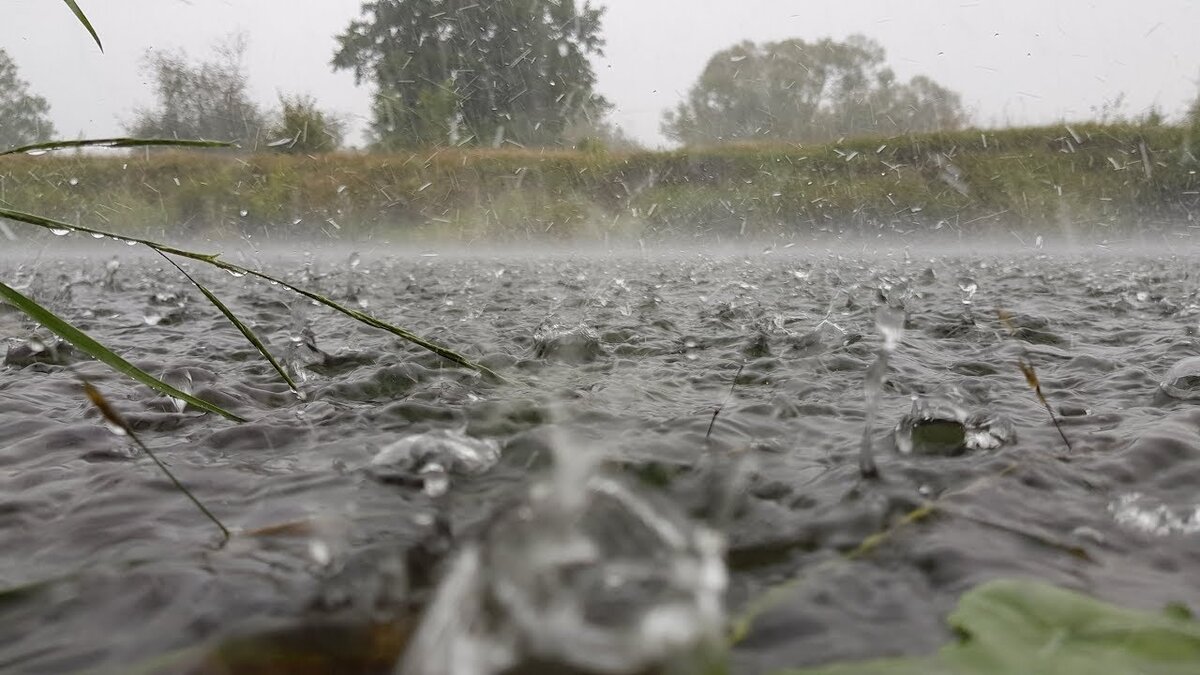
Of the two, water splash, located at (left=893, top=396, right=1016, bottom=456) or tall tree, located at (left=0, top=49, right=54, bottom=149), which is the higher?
tall tree, located at (left=0, top=49, right=54, bottom=149)

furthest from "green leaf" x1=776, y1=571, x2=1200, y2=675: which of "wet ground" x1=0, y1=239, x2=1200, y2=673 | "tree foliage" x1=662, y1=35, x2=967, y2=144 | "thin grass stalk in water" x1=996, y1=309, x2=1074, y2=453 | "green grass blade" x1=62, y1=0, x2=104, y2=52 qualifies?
"tree foliage" x1=662, y1=35, x2=967, y2=144

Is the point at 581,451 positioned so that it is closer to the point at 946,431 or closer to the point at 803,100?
the point at 946,431

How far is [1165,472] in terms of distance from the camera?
1.89 metres

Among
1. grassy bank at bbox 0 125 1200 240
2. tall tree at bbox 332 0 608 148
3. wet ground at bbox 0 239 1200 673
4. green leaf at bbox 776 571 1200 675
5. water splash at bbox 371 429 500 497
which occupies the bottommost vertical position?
wet ground at bbox 0 239 1200 673

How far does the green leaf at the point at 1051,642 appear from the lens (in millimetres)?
886

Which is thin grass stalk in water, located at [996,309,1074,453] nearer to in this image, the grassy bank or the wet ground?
the wet ground

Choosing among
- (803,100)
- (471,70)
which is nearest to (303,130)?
(471,70)

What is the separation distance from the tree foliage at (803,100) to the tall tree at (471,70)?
656cm

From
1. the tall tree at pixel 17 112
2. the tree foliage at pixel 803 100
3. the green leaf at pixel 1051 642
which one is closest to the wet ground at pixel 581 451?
the green leaf at pixel 1051 642

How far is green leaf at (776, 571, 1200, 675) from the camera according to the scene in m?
0.89

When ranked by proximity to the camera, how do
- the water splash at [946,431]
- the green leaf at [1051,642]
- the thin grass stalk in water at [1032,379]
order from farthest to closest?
the water splash at [946,431] → the thin grass stalk in water at [1032,379] → the green leaf at [1051,642]

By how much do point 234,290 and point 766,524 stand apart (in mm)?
8776

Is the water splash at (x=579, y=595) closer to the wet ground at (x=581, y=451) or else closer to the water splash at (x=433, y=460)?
the wet ground at (x=581, y=451)

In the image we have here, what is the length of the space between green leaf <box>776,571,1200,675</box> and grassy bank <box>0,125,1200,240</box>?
29.8 metres
